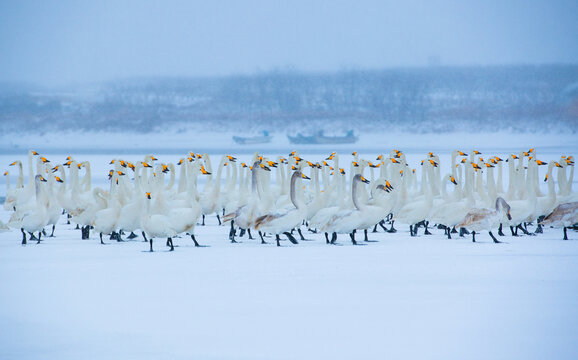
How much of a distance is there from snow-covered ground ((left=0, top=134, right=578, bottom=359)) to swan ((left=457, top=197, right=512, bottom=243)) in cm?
25

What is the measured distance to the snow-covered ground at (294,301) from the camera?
561cm

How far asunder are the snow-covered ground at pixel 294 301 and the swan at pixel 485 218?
254mm

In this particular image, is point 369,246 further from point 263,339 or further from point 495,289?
point 263,339

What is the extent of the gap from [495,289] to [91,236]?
729cm

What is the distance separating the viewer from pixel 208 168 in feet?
50.0

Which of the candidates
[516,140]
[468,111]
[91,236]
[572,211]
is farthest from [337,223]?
[468,111]

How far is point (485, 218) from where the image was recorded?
1034 centimetres

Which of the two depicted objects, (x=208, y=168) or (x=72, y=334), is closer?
(x=72, y=334)

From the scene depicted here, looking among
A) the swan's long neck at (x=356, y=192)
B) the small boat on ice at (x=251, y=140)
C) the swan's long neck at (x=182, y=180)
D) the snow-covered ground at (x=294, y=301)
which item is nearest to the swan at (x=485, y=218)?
the snow-covered ground at (x=294, y=301)

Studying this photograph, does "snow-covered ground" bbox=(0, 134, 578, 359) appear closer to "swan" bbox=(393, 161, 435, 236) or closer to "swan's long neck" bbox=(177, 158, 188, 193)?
"swan" bbox=(393, 161, 435, 236)

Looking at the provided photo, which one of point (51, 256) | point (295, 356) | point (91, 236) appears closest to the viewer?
point (295, 356)

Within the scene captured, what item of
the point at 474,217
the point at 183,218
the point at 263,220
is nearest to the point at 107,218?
the point at 183,218

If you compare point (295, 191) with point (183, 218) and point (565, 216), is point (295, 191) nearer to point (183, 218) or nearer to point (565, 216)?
point (183, 218)

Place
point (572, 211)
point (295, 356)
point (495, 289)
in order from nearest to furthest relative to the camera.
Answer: point (295, 356) < point (495, 289) < point (572, 211)
